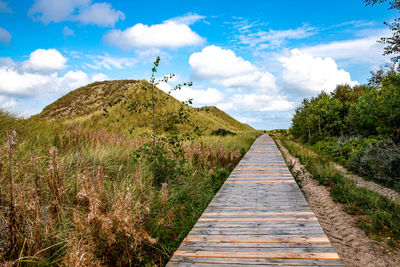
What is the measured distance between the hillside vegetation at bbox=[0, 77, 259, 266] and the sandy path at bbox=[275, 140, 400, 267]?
2.53 m

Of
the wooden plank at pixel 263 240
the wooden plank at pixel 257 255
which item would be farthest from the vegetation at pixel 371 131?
the wooden plank at pixel 257 255

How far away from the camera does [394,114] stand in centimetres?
954

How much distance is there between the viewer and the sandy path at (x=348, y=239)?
3.54m

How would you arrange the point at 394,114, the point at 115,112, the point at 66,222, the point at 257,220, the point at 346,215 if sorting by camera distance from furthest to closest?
the point at 115,112 < the point at 394,114 < the point at 346,215 < the point at 257,220 < the point at 66,222

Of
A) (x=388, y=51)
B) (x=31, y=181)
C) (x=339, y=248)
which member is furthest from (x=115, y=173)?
(x=388, y=51)

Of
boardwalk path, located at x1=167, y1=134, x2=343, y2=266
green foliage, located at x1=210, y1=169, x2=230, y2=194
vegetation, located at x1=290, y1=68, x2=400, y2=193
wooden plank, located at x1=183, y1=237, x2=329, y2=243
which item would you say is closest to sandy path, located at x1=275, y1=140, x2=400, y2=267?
boardwalk path, located at x1=167, y1=134, x2=343, y2=266

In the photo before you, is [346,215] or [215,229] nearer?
[215,229]

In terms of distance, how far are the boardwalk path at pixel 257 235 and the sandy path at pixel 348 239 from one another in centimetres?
Answer: 84

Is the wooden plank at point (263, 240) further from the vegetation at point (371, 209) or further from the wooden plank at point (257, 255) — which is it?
the vegetation at point (371, 209)

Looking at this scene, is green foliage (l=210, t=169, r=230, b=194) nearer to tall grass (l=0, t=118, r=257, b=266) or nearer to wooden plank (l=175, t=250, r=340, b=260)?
tall grass (l=0, t=118, r=257, b=266)

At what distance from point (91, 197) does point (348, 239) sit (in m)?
4.42

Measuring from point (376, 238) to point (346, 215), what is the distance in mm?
1153

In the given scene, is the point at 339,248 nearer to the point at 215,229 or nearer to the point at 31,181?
the point at 215,229

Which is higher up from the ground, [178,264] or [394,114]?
[394,114]
